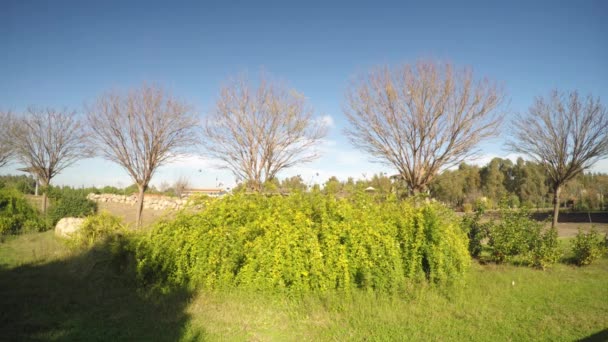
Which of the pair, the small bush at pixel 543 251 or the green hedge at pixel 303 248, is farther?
the small bush at pixel 543 251

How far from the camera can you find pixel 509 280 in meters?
5.93

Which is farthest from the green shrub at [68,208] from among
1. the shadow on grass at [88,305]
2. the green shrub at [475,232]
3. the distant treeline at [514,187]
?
the distant treeline at [514,187]

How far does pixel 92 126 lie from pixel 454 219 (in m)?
13.2

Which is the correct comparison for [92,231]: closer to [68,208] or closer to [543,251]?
[68,208]

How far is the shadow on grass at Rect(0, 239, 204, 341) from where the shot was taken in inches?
150

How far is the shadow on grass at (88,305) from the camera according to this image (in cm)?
380

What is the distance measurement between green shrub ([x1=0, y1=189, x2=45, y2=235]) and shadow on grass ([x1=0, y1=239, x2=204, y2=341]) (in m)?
5.93

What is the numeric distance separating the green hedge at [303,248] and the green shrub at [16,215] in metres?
8.95

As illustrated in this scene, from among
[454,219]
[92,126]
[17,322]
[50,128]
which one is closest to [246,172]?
[92,126]

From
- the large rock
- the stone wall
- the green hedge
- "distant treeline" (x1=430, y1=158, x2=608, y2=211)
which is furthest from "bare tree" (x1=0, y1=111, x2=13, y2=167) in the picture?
"distant treeline" (x1=430, y1=158, x2=608, y2=211)

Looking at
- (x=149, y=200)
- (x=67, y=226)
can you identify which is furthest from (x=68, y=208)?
(x=149, y=200)

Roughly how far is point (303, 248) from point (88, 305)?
129 inches

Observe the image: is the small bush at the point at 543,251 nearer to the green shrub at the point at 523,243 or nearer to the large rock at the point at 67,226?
the green shrub at the point at 523,243

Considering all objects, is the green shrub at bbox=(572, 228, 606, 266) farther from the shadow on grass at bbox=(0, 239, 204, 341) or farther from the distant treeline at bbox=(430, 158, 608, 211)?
the distant treeline at bbox=(430, 158, 608, 211)
